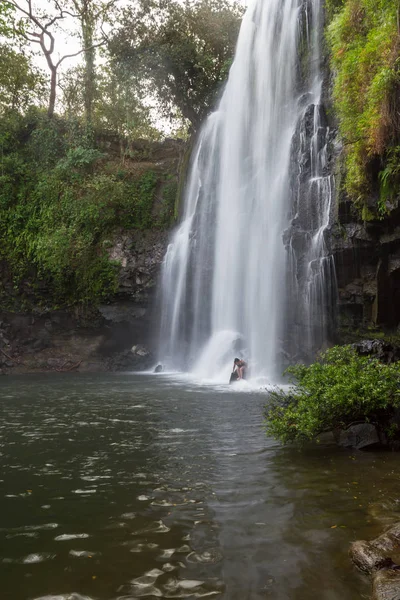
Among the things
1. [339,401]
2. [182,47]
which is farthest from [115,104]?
[339,401]

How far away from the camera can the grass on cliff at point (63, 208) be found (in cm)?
2567

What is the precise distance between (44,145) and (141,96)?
7.16m

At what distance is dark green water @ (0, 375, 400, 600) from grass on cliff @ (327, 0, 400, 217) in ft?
24.7

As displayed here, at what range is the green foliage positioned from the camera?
7.00 metres

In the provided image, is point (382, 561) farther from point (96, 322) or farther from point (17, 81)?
point (17, 81)

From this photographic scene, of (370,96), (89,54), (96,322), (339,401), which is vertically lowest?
(339,401)

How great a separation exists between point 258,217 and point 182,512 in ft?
55.2

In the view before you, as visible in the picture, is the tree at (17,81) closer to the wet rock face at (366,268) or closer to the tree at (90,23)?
the tree at (90,23)

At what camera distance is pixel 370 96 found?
1167cm

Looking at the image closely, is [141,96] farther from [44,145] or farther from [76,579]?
[76,579]

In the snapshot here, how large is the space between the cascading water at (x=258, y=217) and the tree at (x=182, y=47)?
139 inches

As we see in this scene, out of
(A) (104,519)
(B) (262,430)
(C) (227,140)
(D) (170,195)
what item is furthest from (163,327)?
(A) (104,519)

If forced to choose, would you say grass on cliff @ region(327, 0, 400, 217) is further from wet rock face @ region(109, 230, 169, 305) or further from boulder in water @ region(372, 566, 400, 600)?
wet rock face @ region(109, 230, 169, 305)

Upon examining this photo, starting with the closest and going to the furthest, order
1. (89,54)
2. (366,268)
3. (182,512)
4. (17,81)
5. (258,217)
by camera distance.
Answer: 1. (182,512)
2. (366,268)
3. (258,217)
4. (17,81)
5. (89,54)
